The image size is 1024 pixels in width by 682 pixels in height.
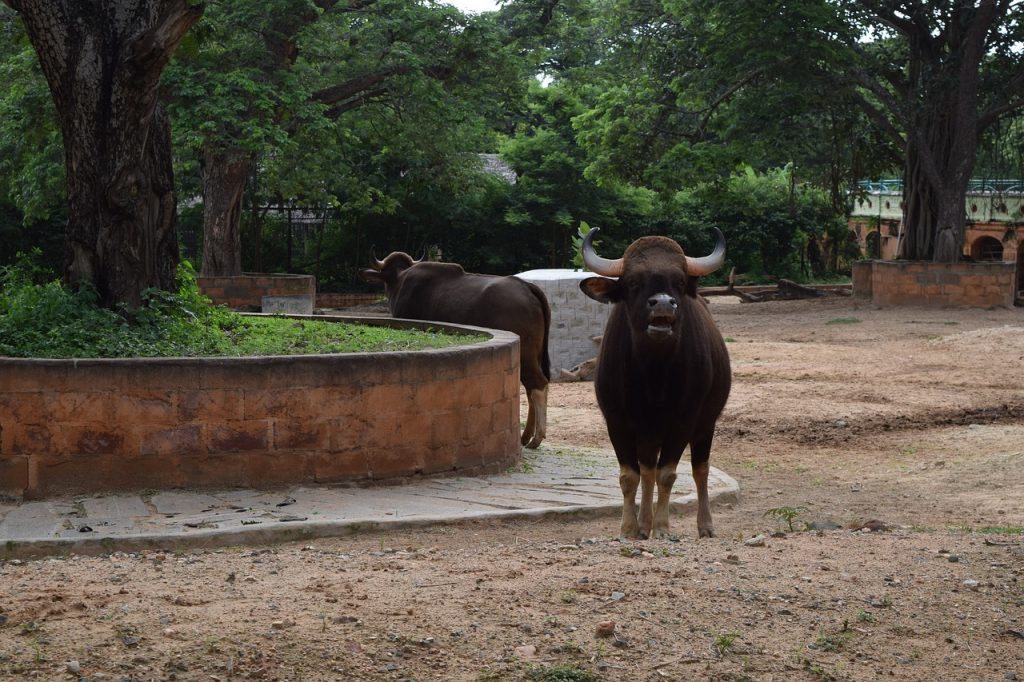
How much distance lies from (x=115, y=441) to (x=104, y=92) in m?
3.03

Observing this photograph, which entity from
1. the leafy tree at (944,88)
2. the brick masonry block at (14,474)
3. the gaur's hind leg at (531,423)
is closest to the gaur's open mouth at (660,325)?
the brick masonry block at (14,474)

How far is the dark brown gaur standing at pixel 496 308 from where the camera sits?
12.4 metres

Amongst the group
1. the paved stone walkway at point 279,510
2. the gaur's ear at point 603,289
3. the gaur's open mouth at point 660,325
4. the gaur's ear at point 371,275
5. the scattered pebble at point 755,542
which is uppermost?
the gaur's ear at point 603,289

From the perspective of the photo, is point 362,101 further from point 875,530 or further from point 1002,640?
point 1002,640

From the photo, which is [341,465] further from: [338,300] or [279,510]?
[338,300]

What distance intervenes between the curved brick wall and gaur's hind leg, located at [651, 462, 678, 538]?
2.07m

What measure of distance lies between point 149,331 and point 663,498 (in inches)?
168

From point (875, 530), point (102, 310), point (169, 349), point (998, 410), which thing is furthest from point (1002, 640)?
point (998, 410)

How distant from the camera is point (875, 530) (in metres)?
7.95

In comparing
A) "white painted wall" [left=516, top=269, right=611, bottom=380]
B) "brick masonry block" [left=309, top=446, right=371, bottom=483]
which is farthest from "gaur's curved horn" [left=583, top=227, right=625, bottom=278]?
"white painted wall" [left=516, top=269, right=611, bottom=380]

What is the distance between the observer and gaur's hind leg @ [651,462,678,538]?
26.4ft

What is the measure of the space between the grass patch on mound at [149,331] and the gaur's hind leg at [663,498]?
2.84 meters

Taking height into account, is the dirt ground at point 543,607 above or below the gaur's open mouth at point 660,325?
below

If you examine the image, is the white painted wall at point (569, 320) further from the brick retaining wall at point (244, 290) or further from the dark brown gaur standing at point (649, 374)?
the dark brown gaur standing at point (649, 374)
